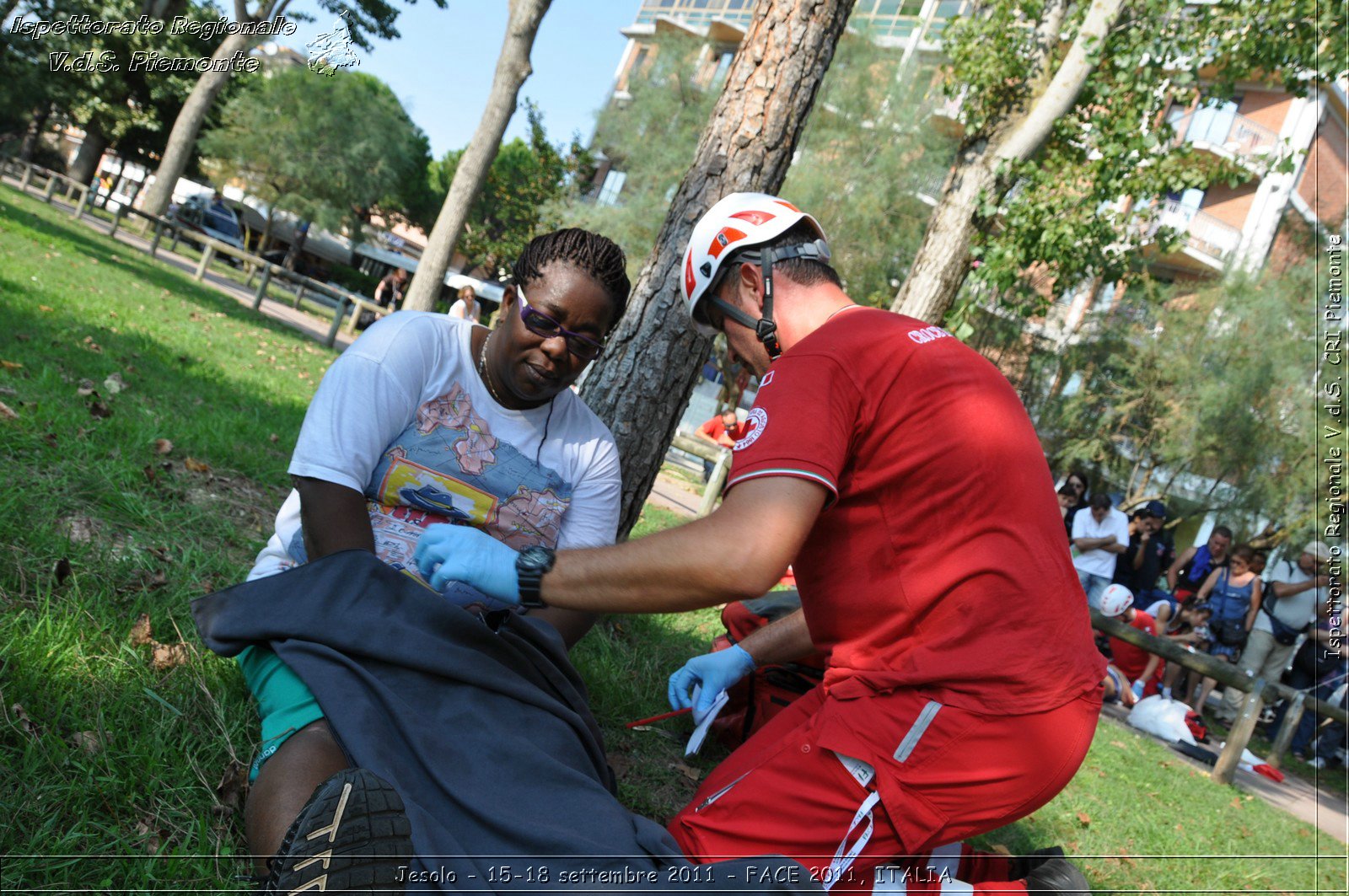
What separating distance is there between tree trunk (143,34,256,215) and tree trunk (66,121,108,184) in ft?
38.0

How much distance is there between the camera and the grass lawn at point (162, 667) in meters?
1.97

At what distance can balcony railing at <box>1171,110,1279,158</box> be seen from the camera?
88.5ft

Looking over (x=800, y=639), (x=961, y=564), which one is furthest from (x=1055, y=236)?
(x=961, y=564)

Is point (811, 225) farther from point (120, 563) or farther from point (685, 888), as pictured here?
point (120, 563)

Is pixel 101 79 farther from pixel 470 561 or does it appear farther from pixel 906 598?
pixel 906 598

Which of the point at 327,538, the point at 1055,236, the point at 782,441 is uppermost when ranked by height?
the point at 1055,236

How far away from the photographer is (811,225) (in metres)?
2.57

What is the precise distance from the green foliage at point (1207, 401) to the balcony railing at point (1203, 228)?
5.84 meters

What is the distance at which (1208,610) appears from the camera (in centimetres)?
1036

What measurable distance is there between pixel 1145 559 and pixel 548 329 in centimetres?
988

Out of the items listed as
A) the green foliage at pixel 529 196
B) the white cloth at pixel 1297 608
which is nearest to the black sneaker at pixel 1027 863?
the white cloth at pixel 1297 608

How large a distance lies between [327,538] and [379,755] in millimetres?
655

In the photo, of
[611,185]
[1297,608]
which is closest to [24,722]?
[1297,608]

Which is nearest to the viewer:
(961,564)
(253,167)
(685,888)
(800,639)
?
(685,888)
